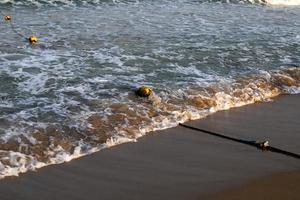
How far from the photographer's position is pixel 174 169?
18.6ft

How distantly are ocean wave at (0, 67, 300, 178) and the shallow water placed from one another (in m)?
0.01

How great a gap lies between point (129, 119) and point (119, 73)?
7.26 feet

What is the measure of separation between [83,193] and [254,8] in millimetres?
15683

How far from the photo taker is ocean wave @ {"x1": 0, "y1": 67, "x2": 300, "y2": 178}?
5.97 metres

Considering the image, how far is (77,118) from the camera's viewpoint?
6.96 m

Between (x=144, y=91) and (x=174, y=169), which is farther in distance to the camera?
(x=144, y=91)

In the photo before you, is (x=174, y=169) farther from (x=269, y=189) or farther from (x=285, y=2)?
(x=285, y=2)

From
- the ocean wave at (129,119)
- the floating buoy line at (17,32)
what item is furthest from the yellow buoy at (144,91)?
the floating buoy line at (17,32)

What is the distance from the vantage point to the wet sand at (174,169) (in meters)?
5.12

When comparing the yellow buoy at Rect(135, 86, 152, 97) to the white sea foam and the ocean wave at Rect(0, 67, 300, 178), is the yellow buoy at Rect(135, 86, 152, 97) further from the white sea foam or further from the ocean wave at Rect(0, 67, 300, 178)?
the white sea foam

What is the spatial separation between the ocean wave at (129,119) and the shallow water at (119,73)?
0.05 ft

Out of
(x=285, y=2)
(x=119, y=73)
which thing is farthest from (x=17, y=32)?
(x=285, y=2)

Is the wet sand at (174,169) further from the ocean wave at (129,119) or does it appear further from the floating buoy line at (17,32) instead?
the floating buoy line at (17,32)

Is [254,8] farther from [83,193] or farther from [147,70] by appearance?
[83,193]
